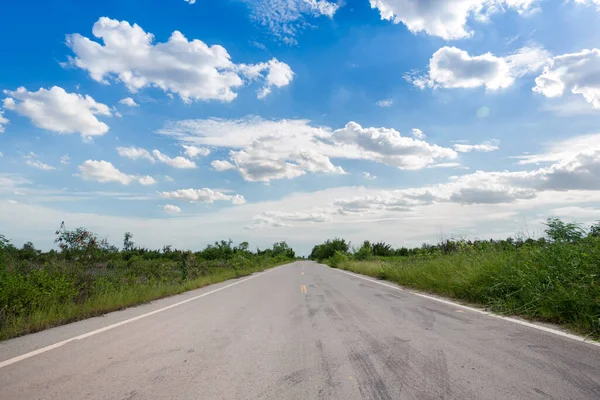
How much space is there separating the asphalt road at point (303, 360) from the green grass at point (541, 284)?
845 mm

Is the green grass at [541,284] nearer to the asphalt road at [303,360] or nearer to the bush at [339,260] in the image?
the asphalt road at [303,360]

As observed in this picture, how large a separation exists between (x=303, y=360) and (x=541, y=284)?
5375 millimetres

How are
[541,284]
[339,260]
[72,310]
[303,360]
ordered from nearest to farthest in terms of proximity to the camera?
[303,360]
[541,284]
[72,310]
[339,260]

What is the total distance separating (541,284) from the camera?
6.80m

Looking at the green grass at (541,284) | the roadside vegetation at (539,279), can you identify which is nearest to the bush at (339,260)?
the roadside vegetation at (539,279)

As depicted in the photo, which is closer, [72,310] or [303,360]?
[303,360]

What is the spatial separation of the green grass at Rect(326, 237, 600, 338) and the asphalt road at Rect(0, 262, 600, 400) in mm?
845

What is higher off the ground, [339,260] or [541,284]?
[541,284]

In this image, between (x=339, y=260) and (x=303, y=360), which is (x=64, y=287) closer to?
(x=303, y=360)

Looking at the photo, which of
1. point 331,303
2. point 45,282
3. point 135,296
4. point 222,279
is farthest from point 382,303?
point 222,279

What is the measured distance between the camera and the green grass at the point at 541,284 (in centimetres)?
566

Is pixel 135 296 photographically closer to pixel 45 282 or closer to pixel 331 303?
pixel 45 282

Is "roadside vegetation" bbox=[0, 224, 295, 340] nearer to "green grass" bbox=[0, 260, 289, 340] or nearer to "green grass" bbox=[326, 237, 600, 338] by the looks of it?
"green grass" bbox=[0, 260, 289, 340]

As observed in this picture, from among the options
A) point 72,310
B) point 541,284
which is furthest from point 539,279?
point 72,310
